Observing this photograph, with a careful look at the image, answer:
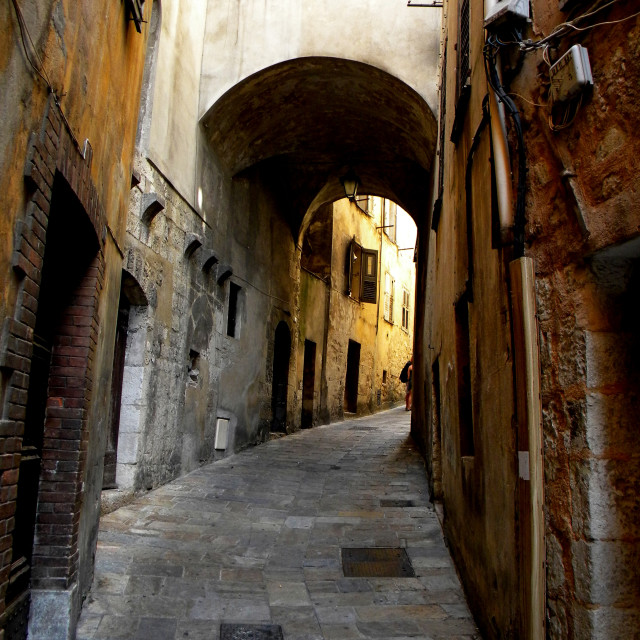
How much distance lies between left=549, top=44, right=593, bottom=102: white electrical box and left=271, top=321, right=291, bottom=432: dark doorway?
1037 cm

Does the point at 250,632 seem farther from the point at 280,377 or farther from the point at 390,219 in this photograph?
the point at 390,219

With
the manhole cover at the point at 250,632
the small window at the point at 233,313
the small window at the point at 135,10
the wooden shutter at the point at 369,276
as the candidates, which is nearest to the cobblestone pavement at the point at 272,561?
the manhole cover at the point at 250,632

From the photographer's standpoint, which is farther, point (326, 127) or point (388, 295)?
point (388, 295)

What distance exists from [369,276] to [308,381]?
199 inches

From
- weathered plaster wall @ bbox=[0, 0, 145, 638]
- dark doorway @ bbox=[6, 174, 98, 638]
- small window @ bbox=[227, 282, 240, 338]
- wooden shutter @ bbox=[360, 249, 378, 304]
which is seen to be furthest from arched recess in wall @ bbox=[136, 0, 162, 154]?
wooden shutter @ bbox=[360, 249, 378, 304]

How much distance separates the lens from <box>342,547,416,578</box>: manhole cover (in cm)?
485

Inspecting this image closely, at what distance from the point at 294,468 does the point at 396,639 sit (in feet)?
16.4

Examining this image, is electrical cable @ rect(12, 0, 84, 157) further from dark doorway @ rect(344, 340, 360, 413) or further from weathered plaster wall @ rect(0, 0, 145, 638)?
dark doorway @ rect(344, 340, 360, 413)

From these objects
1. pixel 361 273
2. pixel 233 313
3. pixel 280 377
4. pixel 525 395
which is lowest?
pixel 525 395

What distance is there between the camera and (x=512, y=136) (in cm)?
307

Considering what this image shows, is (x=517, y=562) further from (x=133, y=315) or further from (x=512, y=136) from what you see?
(x=133, y=315)

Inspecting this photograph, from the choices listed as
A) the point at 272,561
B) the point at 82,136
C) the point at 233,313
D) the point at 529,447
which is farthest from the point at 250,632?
the point at 233,313

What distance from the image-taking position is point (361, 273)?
18.6 m

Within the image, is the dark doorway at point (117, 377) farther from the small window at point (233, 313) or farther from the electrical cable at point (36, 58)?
the electrical cable at point (36, 58)
